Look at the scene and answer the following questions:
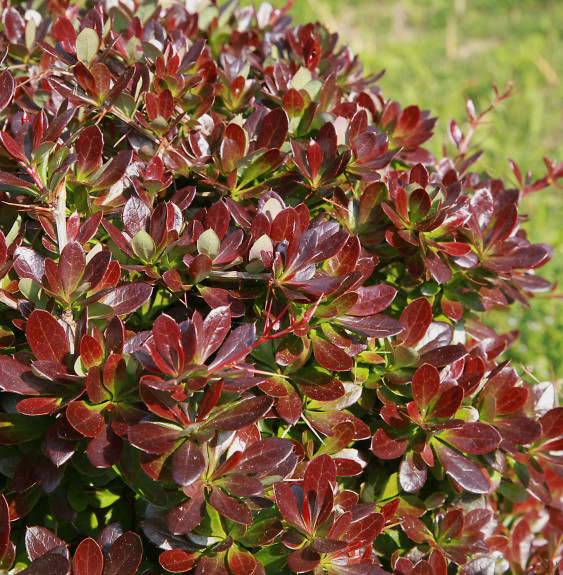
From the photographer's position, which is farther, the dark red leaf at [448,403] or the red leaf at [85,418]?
the dark red leaf at [448,403]

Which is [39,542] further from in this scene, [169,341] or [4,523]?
[169,341]

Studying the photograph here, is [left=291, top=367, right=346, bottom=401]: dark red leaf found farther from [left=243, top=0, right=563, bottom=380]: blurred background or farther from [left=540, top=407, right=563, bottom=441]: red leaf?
[left=243, top=0, right=563, bottom=380]: blurred background

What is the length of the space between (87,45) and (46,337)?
2.41ft

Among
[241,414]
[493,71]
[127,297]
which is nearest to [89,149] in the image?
[127,297]

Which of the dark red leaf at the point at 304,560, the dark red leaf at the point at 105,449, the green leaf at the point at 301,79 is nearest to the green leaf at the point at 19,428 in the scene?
the dark red leaf at the point at 105,449

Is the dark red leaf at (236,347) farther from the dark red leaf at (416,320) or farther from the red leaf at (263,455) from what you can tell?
the dark red leaf at (416,320)

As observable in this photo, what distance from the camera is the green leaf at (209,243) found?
121cm

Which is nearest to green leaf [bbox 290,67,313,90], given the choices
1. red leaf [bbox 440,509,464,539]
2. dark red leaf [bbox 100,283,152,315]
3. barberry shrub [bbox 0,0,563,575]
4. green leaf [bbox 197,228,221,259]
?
barberry shrub [bbox 0,0,563,575]

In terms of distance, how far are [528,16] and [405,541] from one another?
8332 mm

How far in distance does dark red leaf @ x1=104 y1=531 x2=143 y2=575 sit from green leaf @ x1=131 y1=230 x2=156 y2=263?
20.5 inches

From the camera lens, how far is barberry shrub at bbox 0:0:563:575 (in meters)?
1.12

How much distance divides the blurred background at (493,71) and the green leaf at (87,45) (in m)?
3.05

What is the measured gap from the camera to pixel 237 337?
1.11m

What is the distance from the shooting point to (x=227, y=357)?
108 centimetres
